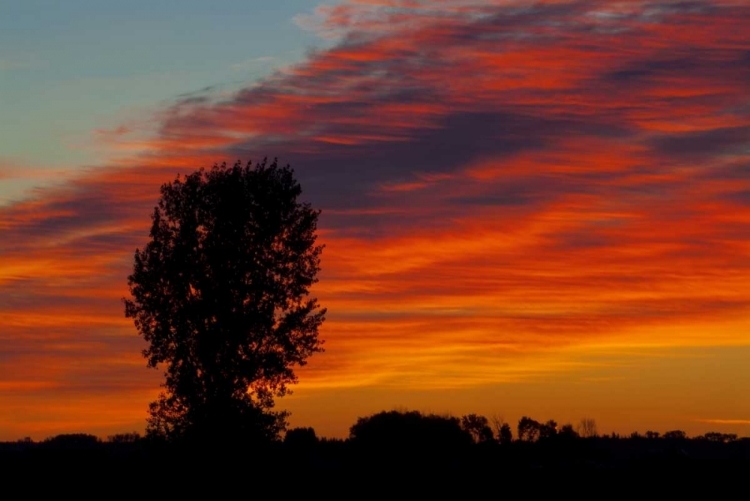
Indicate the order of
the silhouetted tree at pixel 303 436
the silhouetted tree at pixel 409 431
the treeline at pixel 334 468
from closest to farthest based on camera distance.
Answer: the treeline at pixel 334 468, the silhouetted tree at pixel 303 436, the silhouetted tree at pixel 409 431

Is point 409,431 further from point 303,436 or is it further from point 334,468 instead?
point 334,468

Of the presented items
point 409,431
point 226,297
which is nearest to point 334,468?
point 226,297

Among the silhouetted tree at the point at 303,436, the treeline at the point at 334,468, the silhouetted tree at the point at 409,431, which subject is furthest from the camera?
the silhouetted tree at the point at 409,431

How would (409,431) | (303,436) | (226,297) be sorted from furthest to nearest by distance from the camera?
(409,431), (303,436), (226,297)

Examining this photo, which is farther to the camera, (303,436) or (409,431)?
(409,431)

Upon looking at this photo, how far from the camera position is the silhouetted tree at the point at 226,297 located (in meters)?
78.8

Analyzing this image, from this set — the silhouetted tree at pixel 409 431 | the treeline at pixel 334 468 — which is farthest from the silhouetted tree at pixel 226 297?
the silhouetted tree at pixel 409 431

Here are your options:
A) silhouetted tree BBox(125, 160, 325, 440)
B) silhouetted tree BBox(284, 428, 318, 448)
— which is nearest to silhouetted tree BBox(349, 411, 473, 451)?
silhouetted tree BBox(284, 428, 318, 448)

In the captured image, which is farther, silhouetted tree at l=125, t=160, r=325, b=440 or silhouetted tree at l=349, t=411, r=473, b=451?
silhouetted tree at l=349, t=411, r=473, b=451

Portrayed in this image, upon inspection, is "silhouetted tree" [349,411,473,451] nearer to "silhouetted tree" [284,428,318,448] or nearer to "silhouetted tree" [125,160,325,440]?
"silhouetted tree" [284,428,318,448]

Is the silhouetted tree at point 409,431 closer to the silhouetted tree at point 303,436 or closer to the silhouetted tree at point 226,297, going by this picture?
the silhouetted tree at point 303,436

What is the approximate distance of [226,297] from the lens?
265 feet

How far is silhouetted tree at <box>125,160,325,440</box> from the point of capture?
7881cm

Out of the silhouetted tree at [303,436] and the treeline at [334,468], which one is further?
the silhouetted tree at [303,436]
